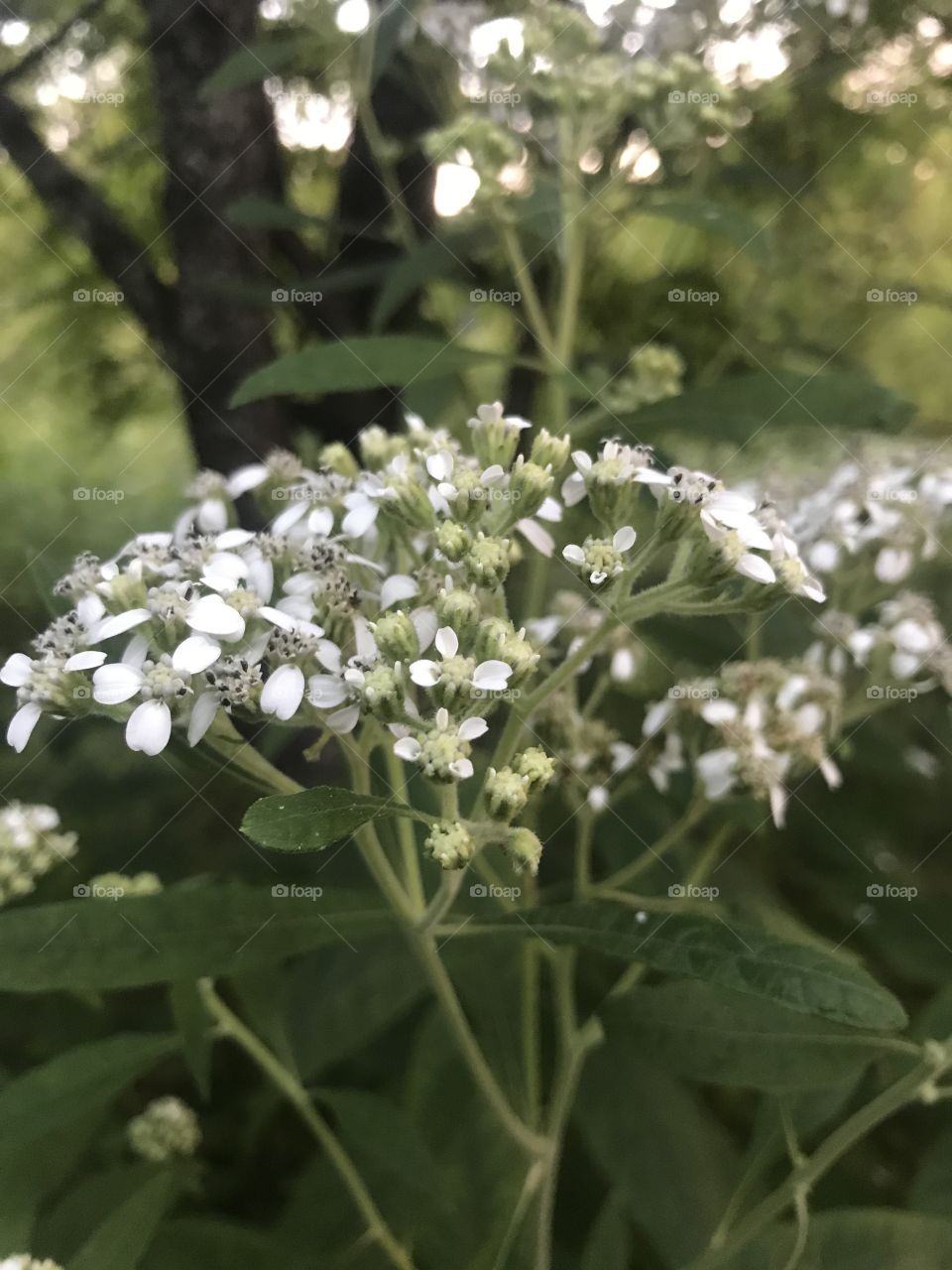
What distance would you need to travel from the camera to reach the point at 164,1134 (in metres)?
0.93

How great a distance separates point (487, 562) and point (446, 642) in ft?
0.24

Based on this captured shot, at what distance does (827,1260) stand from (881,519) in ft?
2.49

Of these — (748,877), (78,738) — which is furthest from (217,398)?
(748,877)

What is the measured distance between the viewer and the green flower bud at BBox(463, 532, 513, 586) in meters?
0.66

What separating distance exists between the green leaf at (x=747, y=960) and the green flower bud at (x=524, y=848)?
58mm

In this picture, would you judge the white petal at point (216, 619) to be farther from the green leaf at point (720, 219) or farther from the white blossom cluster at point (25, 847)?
the green leaf at point (720, 219)

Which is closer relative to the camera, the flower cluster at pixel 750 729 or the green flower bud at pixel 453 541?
the green flower bud at pixel 453 541

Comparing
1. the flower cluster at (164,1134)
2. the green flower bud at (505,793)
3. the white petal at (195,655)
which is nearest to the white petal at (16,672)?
the white petal at (195,655)

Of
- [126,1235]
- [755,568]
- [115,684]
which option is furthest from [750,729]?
[126,1235]

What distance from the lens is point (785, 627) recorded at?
115 cm

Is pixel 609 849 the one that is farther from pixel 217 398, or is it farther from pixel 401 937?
pixel 217 398

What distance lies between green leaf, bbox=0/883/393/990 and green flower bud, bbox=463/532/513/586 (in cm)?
31

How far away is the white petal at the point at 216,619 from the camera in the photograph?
0.64 m

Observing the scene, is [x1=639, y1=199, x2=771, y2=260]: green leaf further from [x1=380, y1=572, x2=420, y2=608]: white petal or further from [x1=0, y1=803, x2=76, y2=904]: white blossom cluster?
[x1=0, y1=803, x2=76, y2=904]: white blossom cluster
